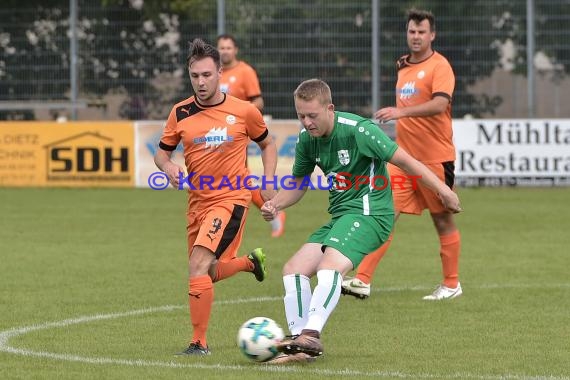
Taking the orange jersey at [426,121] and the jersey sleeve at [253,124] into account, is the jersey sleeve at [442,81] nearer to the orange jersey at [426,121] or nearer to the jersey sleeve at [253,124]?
the orange jersey at [426,121]

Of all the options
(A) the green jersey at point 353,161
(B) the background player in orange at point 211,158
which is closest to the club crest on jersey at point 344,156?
(A) the green jersey at point 353,161

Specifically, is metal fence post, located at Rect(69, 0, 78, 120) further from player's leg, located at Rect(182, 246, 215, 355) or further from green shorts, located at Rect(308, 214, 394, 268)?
green shorts, located at Rect(308, 214, 394, 268)

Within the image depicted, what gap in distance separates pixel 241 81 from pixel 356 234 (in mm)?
7574

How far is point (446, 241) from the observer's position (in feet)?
34.5

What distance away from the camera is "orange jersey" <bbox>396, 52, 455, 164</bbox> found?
10523 mm

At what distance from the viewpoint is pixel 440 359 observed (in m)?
7.41

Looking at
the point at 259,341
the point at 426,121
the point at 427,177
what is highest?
the point at 426,121

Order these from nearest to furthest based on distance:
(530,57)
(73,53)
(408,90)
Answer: (408,90), (530,57), (73,53)

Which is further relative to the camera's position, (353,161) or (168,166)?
(168,166)

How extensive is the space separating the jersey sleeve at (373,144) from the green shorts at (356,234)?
1.22 feet

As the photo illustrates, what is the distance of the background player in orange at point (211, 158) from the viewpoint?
26.2ft

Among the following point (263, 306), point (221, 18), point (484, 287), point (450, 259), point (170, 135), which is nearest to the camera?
point (170, 135)

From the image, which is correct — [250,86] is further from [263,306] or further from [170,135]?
[170,135]

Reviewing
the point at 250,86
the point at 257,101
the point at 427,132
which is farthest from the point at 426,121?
the point at 250,86
